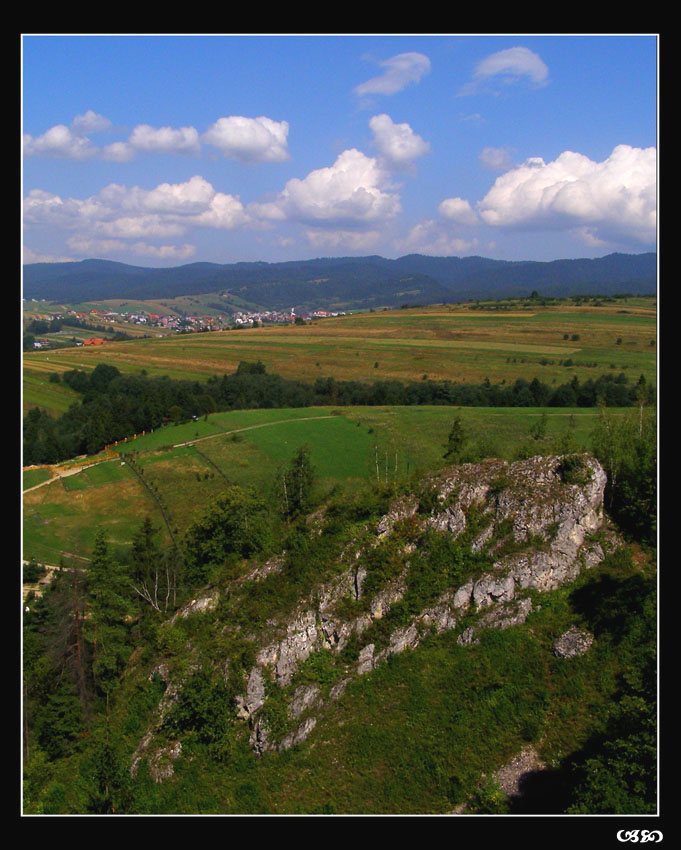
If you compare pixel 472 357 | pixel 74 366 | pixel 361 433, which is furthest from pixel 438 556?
pixel 74 366

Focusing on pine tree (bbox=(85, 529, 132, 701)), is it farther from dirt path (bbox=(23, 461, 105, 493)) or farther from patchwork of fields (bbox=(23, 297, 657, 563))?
dirt path (bbox=(23, 461, 105, 493))

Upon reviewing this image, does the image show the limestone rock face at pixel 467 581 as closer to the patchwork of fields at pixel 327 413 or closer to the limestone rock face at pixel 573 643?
the limestone rock face at pixel 573 643

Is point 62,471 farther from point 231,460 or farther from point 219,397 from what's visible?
point 219,397

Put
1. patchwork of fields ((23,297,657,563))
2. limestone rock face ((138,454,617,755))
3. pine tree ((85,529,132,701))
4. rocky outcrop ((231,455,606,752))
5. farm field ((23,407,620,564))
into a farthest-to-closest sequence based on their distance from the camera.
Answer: patchwork of fields ((23,297,657,563)), farm field ((23,407,620,564)), pine tree ((85,529,132,701)), rocky outcrop ((231,455,606,752)), limestone rock face ((138,454,617,755))

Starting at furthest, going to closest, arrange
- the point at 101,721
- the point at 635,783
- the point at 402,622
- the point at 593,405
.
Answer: the point at 593,405, the point at 101,721, the point at 402,622, the point at 635,783

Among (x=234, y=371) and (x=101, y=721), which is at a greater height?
(x=234, y=371)

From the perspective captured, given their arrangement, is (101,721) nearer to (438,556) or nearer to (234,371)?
(438,556)

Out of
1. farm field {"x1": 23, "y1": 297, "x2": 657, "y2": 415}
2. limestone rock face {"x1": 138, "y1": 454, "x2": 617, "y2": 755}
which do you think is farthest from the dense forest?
limestone rock face {"x1": 138, "y1": 454, "x2": 617, "y2": 755}
